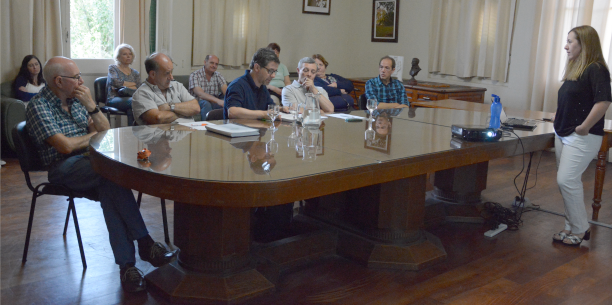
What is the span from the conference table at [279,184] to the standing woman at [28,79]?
115 inches

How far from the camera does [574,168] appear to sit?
11.0ft

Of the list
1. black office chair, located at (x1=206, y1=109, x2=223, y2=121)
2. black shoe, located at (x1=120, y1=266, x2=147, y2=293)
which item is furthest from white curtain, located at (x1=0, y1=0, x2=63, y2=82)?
black shoe, located at (x1=120, y1=266, x2=147, y2=293)

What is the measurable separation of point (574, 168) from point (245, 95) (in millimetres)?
2152

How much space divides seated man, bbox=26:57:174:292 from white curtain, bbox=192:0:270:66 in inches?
156

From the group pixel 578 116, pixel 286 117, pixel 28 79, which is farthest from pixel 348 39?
pixel 578 116

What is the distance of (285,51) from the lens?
776 centimetres

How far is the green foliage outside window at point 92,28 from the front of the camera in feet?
20.0

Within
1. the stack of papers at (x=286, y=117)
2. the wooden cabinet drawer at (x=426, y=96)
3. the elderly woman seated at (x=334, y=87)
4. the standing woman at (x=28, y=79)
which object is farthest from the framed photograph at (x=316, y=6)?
the stack of papers at (x=286, y=117)

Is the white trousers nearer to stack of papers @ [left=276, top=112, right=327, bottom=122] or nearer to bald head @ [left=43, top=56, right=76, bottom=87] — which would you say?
stack of papers @ [left=276, top=112, right=327, bottom=122]

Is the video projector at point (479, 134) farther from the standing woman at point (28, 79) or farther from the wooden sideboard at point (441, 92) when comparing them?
the standing woman at point (28, 79)

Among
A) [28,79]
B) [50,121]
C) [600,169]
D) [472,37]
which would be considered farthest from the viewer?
[472,37]

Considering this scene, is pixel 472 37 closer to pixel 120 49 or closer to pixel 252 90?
pixel 252 90

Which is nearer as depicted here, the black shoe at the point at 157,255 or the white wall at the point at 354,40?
the black shoe at the point at 157,255

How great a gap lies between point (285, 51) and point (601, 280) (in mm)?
5614
